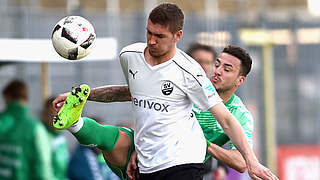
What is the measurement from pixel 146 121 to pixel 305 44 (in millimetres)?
8145

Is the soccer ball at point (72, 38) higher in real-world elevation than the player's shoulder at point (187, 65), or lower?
higher

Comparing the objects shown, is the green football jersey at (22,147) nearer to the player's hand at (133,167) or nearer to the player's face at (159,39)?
the player's hand at (133,167)

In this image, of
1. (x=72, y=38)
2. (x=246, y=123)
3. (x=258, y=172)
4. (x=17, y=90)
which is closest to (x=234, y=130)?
(x=258, y=172)

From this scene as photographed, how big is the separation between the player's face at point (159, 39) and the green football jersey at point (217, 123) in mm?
908

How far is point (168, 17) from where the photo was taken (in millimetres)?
5328

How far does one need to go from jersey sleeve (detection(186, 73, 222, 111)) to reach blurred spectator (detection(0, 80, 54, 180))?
470 cm

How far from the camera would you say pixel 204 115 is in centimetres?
625

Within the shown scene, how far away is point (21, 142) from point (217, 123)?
4239 mm

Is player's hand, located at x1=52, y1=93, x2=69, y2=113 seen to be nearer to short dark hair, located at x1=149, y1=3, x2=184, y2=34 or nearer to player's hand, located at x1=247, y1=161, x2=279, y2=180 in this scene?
short dark hair, located at x1=149, y1=3, x2=184, y2=34

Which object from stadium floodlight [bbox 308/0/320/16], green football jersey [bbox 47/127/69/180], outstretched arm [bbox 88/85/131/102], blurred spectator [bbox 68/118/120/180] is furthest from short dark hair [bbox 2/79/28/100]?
stadium floodlight [bbox 308/0/320/16]

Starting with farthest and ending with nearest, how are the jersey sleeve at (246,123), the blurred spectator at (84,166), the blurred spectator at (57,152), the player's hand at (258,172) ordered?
the blurred spectator at (57,152) → the blurred spectator at (84,166) → the jersey sleeve at (246,123) → the player's hand at (258,172)

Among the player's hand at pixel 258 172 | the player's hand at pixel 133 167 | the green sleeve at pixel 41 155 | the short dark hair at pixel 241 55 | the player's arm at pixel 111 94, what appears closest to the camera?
the player's hand at pixel 258 172

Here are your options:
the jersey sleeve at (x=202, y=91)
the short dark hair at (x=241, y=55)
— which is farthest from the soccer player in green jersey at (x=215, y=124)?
the jersey sleeve at (x=202, y=91)

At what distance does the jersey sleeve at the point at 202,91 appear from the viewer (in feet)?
17.7
